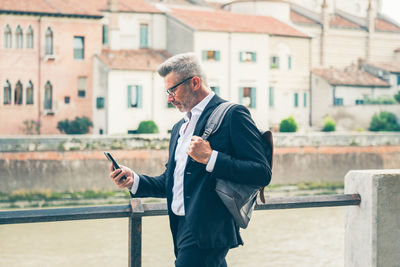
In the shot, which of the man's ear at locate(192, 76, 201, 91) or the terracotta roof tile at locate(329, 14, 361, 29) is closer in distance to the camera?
the man's ear at locate(192, 76, 201, 91)

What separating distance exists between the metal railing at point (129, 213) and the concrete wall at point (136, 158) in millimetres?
18347

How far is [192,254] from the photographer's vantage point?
2.60 m

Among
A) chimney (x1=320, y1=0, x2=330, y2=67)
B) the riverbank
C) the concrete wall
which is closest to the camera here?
the riverbank

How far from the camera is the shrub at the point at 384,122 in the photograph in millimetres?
30797

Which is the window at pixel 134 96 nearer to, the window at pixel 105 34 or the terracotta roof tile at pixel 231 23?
the window at pixel 105 34

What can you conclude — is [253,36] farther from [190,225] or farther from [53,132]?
[190,225]

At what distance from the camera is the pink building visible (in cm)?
2647

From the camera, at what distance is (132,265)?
310 centimetres

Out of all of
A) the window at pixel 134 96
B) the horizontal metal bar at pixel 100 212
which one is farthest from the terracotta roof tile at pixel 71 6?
the horizontal metal bar at pixel 100 212

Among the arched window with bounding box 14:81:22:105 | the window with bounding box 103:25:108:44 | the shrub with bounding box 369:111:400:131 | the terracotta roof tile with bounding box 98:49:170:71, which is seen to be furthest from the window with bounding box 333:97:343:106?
the arched window with bounding box 14:81:22:105

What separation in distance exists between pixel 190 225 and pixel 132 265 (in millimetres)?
639

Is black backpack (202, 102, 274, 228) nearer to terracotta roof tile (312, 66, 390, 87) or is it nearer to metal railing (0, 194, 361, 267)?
metal railing (0, 194, 361, 267)

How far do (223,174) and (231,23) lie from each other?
1130 inches

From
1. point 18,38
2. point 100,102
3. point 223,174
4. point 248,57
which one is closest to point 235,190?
point 223,174
